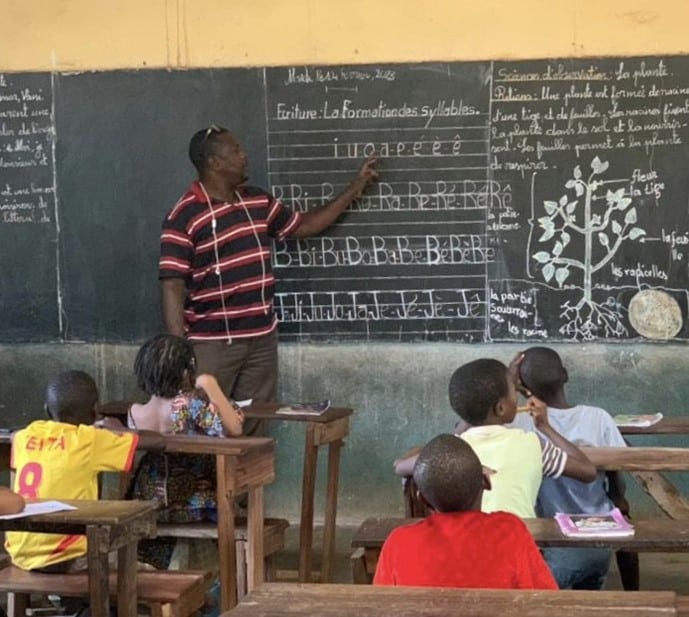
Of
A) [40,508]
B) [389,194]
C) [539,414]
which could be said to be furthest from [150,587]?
[389,194]

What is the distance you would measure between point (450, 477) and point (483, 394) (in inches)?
31.9

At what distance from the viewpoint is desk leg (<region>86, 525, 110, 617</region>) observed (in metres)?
3.58

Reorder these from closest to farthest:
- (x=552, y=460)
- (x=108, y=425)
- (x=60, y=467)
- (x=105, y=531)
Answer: (x=105, y=531) → (x=552, y=460) → (x=60, y=467) → (x=108, y=425)

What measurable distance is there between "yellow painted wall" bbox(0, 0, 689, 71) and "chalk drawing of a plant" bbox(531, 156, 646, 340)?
0.66m

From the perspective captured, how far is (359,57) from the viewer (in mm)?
6512

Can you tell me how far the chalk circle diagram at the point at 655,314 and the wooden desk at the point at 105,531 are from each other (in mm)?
3287

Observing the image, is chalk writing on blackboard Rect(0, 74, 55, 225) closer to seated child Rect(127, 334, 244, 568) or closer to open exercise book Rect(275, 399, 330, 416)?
open exercise book Rect(275, 399, 330, 416)

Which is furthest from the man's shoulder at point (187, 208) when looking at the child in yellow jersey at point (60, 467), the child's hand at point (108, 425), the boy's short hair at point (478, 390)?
the boy's short hair at point (478, 390)

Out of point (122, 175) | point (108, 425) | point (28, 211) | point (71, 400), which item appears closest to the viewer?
point (71, 400)

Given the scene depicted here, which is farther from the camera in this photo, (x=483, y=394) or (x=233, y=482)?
(x=233, y=482)

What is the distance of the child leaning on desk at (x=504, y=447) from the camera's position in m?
3.62

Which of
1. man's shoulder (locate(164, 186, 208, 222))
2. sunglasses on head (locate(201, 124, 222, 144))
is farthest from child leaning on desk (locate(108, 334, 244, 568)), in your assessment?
sunglasses on head (locate(201, 124, 222, 144))

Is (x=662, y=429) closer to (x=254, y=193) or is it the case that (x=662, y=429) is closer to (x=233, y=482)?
(x=233, y=482)

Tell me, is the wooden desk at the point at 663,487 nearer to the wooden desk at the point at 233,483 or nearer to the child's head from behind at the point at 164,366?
the wooden desk at the point at 233,483
